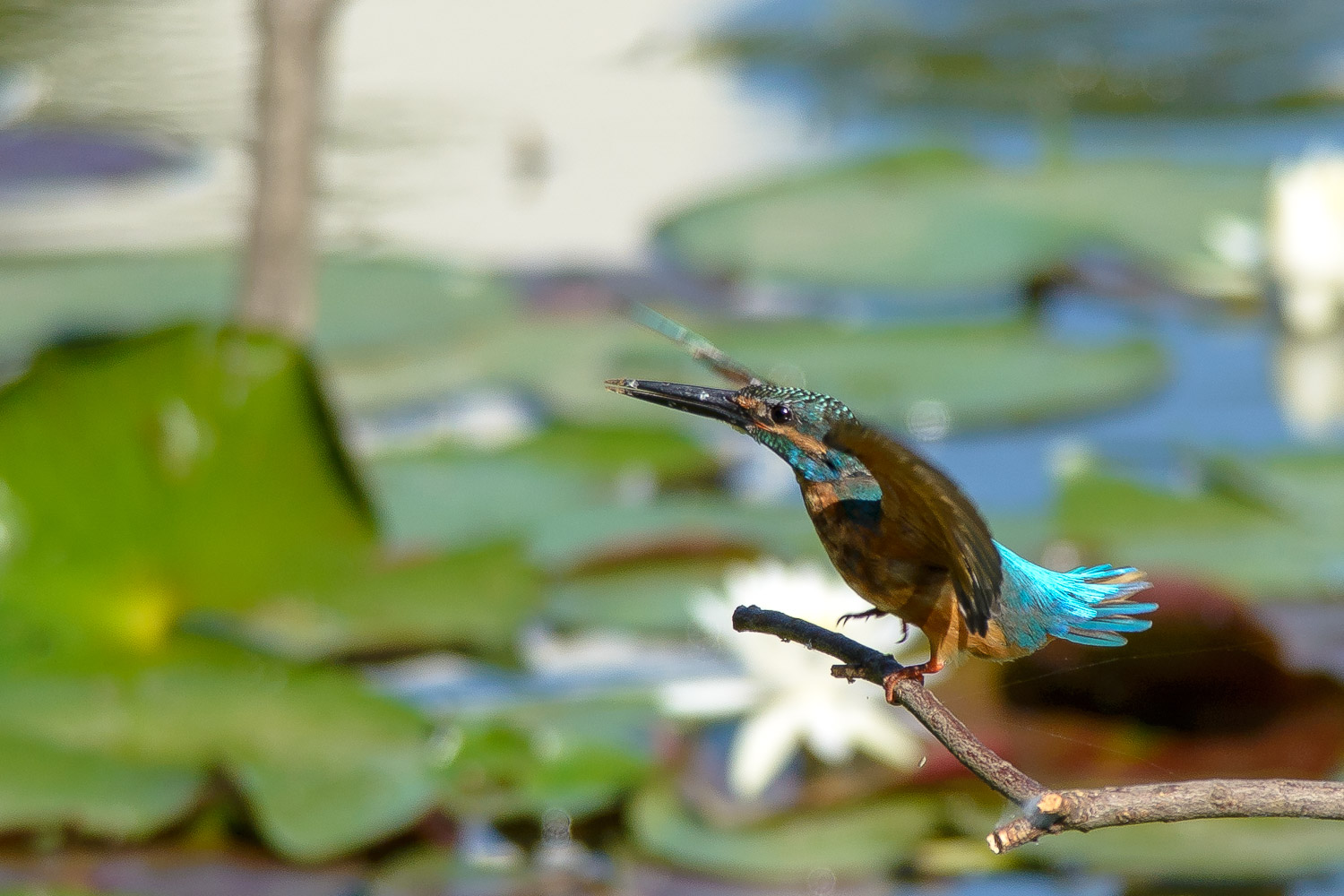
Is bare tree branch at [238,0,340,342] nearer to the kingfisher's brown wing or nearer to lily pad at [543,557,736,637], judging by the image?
lily pad at [543,557,736,637]

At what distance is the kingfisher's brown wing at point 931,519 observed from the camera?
2.62ft

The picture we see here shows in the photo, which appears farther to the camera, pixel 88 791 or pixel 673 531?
pixel 673 531

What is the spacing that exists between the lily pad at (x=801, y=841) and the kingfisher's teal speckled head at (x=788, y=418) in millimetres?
1350

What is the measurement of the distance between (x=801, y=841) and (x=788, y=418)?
140 centimetres

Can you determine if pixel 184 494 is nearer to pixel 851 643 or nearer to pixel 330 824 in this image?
pixel 330 824

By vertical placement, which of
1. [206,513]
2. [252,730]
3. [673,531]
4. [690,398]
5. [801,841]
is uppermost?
[690,398]

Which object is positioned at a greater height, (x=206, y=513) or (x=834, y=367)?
(x=834, y=367)

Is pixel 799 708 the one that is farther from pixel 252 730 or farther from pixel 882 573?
pixel 882 573

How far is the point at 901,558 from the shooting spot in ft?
3.15

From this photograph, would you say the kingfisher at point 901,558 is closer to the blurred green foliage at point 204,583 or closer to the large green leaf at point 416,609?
the blurred green foliage at point 204,583

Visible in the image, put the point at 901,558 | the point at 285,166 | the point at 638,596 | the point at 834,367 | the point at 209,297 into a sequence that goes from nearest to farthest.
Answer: the point at 901,558
the point at 638,596
the point at 285,166
the point at 834,367
the point at 209,297

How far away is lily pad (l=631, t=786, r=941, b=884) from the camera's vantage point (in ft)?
7.30

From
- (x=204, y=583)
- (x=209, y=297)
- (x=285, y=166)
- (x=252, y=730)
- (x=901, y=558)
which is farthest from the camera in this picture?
(x=209, y=297)

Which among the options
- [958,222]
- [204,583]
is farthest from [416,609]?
[958,222]
